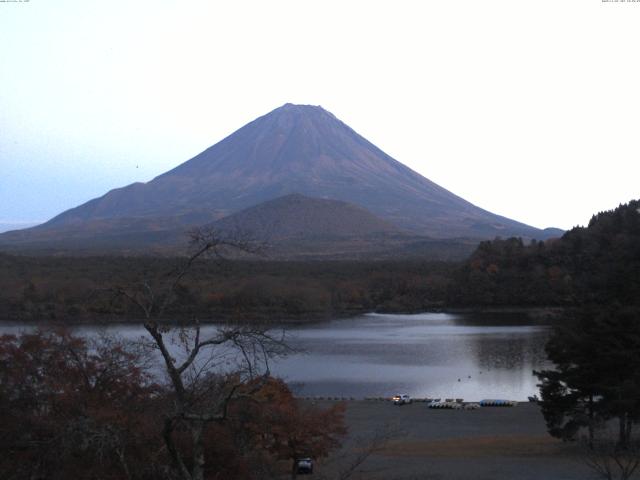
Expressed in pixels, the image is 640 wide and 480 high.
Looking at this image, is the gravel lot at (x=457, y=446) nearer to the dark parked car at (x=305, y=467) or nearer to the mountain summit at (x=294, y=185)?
the dark parked car at (x=305, y=467)

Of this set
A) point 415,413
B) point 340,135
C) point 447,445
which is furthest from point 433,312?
point 340,135

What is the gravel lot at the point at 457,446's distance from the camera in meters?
9.13

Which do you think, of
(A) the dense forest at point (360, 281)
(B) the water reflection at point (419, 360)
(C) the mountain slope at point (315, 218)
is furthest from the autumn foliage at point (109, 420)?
(C) the mountain slope at point (315, 218)

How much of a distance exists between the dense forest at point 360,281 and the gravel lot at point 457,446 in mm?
17646

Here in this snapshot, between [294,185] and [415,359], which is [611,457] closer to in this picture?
[415,359]

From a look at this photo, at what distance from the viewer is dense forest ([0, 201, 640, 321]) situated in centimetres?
3375

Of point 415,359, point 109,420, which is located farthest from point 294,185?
point 109,420

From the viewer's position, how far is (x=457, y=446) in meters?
11.2

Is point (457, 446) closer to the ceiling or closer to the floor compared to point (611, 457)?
closer to the floor

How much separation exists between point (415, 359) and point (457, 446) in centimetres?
1000

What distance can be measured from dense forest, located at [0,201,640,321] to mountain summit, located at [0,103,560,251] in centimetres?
3158

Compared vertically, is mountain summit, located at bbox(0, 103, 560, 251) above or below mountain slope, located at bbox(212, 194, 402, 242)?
above

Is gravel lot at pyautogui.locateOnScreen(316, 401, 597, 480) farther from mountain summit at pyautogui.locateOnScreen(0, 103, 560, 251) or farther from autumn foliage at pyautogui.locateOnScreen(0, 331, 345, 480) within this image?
mountain summit at pyautogui.locateOnScreen(0, 103, 560, 251)

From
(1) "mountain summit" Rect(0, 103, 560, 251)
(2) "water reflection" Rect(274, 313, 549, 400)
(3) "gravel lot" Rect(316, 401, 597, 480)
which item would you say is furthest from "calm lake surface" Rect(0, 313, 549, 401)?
(1) "mountain summit" Rect(0, 103, 560, 251)
